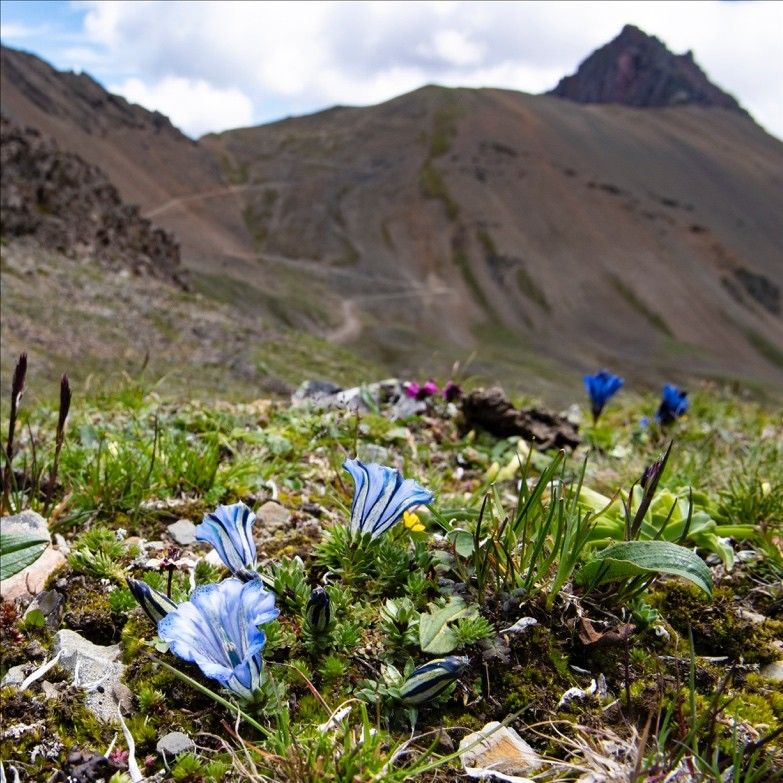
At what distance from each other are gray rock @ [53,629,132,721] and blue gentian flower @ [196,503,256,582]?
45cm

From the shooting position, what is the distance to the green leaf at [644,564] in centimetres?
229

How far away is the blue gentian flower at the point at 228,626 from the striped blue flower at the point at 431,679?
0.43 meters

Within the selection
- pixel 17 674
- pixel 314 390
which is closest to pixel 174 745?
pixel 17 674

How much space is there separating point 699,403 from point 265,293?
8460cm

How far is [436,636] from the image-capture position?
7.75 ft

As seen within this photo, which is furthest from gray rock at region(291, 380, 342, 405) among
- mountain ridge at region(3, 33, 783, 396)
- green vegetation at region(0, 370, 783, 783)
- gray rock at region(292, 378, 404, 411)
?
mountain ridge at region(3, 33, 783, 396)

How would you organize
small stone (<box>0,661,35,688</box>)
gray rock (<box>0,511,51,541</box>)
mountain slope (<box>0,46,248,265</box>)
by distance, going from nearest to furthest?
small stone (<box>0,661,35,688</box>)
gray rock (<box>0,511,51,541</box>)
mountain slope (<box>0,46,248,265</box>)

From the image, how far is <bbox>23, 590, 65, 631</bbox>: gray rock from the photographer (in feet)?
8.77

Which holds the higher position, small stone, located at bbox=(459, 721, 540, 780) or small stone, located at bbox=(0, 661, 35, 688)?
small stone, located at bbox=(459, 721, 540, 780)

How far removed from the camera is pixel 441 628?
2385mm

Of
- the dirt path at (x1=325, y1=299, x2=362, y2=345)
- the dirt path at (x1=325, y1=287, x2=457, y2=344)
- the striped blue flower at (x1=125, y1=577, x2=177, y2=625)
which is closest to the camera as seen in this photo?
the striped blue flower at (x1=125, y1=577, x2=177, y2=625)

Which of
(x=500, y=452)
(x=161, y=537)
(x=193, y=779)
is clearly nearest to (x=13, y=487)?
(x=161, y=537)

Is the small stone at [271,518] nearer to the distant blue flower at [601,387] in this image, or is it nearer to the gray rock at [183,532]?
the gray rock at [183,532]

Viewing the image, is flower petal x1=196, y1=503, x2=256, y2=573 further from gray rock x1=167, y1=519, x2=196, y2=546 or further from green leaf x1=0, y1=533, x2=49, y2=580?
gray rock x1=167, y1=519, x2=196, y2=546
